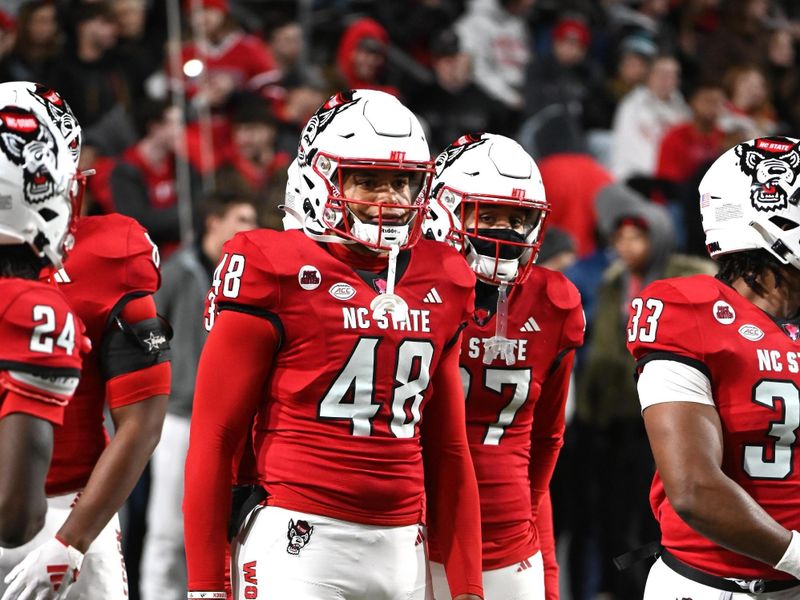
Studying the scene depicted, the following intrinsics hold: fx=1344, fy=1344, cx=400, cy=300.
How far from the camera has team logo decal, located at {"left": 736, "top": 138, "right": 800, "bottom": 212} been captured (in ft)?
9.79

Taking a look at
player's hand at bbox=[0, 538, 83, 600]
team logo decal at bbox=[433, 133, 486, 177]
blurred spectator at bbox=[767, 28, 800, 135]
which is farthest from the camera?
blurred spectator at bbox=[767, 28, 800, 135]

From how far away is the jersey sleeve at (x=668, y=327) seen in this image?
9.44 ft

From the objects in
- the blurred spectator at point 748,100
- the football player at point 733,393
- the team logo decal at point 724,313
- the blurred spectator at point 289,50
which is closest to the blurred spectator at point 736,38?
the blurred spectator at point 748,100

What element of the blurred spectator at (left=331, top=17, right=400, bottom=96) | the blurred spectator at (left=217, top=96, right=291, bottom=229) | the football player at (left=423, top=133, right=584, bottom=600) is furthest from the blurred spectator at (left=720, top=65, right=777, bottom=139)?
the football player at (left=423, top=133, right=584, bottom=600)

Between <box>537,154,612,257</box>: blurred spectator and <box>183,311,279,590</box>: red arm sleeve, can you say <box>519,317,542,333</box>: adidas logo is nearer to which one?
<box>183,311,279,590</box>: red arm sleeve

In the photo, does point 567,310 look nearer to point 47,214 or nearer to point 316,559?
point 316,559

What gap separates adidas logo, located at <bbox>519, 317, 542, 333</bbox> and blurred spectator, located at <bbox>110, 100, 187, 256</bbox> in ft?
11.5

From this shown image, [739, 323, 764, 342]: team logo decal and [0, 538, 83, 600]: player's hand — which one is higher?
[739, 323, 764, 342]: team logo decal

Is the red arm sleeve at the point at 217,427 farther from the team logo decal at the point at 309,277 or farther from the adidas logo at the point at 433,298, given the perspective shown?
the adidas logo at the point at 433,298

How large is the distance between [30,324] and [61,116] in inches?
31.8

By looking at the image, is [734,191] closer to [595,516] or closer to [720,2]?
[595,516]

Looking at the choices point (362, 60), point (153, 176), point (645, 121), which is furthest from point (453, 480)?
point (645, 121)

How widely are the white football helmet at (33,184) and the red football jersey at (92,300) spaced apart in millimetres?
320

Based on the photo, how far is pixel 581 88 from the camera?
955 centimetres
